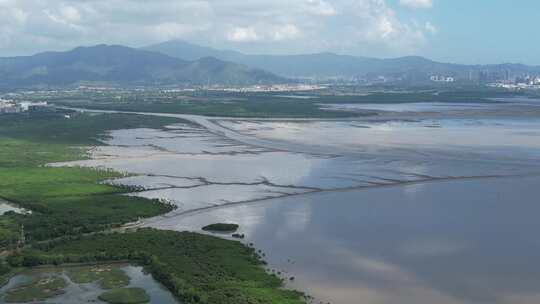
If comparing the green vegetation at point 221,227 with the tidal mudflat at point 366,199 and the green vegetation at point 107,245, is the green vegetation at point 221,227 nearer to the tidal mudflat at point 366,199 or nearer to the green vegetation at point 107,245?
the tidal mudflat at point 366,199

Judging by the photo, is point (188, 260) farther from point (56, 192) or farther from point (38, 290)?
point (56, 192)

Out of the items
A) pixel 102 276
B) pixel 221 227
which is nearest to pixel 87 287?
pixel 102 276

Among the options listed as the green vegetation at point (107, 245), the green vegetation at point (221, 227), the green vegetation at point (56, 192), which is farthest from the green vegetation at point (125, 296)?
the green vegetation at point (221, 227)

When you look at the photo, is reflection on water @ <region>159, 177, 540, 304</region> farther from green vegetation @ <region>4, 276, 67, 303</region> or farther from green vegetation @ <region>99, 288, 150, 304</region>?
green vegetation @ <region>4, 276, 67, 303</region>

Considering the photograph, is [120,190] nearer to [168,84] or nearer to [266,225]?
[266,225]

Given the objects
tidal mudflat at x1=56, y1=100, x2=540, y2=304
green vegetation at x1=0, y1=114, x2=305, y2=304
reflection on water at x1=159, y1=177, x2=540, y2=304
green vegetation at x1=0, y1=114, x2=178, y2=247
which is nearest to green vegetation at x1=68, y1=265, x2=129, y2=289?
green vegetation at x1=0, y1=114, x2=305, y2=304

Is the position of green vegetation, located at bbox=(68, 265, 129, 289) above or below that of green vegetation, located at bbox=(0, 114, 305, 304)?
below
